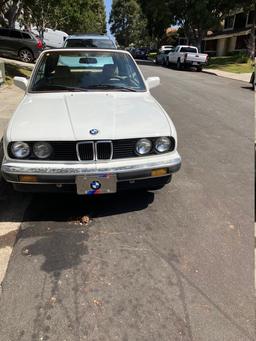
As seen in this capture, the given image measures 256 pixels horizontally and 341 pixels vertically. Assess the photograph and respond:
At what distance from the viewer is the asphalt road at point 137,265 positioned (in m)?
2.41

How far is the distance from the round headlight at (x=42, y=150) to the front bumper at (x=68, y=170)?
→ 68 mm

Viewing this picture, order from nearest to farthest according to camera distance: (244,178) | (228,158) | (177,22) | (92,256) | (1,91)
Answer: (92,256), (244,178), (228,158), (1,91), (177,22)

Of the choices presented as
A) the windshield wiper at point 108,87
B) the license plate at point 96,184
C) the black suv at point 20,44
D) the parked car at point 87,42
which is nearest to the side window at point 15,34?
the black suv at point 20,44

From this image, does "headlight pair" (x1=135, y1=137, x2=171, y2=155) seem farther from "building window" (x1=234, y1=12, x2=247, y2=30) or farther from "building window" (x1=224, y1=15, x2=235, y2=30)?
"building window" (x1=224, y1=15, x2=235, y2=30)

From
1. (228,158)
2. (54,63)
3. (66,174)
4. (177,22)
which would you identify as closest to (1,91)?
(54,63)

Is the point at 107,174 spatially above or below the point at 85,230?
above

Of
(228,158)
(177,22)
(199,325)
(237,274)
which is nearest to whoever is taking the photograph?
(199,325)

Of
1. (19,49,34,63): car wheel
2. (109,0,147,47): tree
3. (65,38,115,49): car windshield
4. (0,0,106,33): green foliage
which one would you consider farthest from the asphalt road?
(109,0,147,47): tree

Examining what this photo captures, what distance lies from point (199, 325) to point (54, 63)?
3887 mm

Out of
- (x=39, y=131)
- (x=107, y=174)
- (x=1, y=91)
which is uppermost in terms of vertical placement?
(x=39, y=131)

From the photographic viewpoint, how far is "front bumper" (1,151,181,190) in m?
3.31

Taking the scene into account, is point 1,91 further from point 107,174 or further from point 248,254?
point 248,254

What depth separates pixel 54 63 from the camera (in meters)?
4.99

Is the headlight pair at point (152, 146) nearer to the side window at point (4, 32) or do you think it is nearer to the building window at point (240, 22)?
the side window at point (4, 32)
